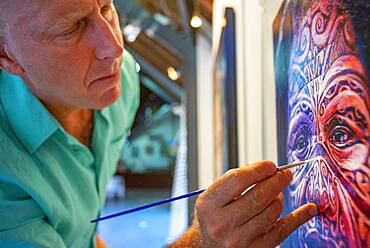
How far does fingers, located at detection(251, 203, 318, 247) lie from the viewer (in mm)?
623

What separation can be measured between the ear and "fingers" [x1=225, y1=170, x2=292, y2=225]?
69 centimetres

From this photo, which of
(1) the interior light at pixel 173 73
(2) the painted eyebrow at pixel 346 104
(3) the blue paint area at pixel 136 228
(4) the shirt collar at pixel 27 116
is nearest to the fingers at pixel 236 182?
(2) the painted eyebrow at pixel 346 104

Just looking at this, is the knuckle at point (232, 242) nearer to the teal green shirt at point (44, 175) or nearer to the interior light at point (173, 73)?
the teal green shirt at point (44, 175)

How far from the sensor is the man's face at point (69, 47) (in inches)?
37.7

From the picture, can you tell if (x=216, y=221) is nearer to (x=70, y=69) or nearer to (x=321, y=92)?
(x=321, y=92)

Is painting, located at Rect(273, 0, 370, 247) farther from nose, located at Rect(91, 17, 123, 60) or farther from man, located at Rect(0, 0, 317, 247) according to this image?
nose, located at Rect(91, 17, 123, 60)

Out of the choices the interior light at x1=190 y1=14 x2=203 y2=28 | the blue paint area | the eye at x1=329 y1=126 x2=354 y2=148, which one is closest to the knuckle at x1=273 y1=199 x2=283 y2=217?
the eye at x1=329 y1=126 x2=354 y2=148

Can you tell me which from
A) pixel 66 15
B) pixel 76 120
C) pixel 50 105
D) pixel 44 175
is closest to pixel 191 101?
pixel 76 120

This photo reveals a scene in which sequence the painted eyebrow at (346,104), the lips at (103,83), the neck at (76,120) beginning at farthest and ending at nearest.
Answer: the neck at (76,120)
the lips at (103,83)
the painted eyebrow at (346,104)

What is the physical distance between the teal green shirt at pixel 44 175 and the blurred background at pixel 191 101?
269 mm

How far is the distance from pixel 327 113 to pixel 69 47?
2.09ft

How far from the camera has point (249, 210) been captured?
62cm

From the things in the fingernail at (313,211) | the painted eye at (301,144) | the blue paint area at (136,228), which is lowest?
the blue paint area at (136,228)

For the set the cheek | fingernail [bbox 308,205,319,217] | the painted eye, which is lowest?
fingernail [bbox 308,205,319,217]
